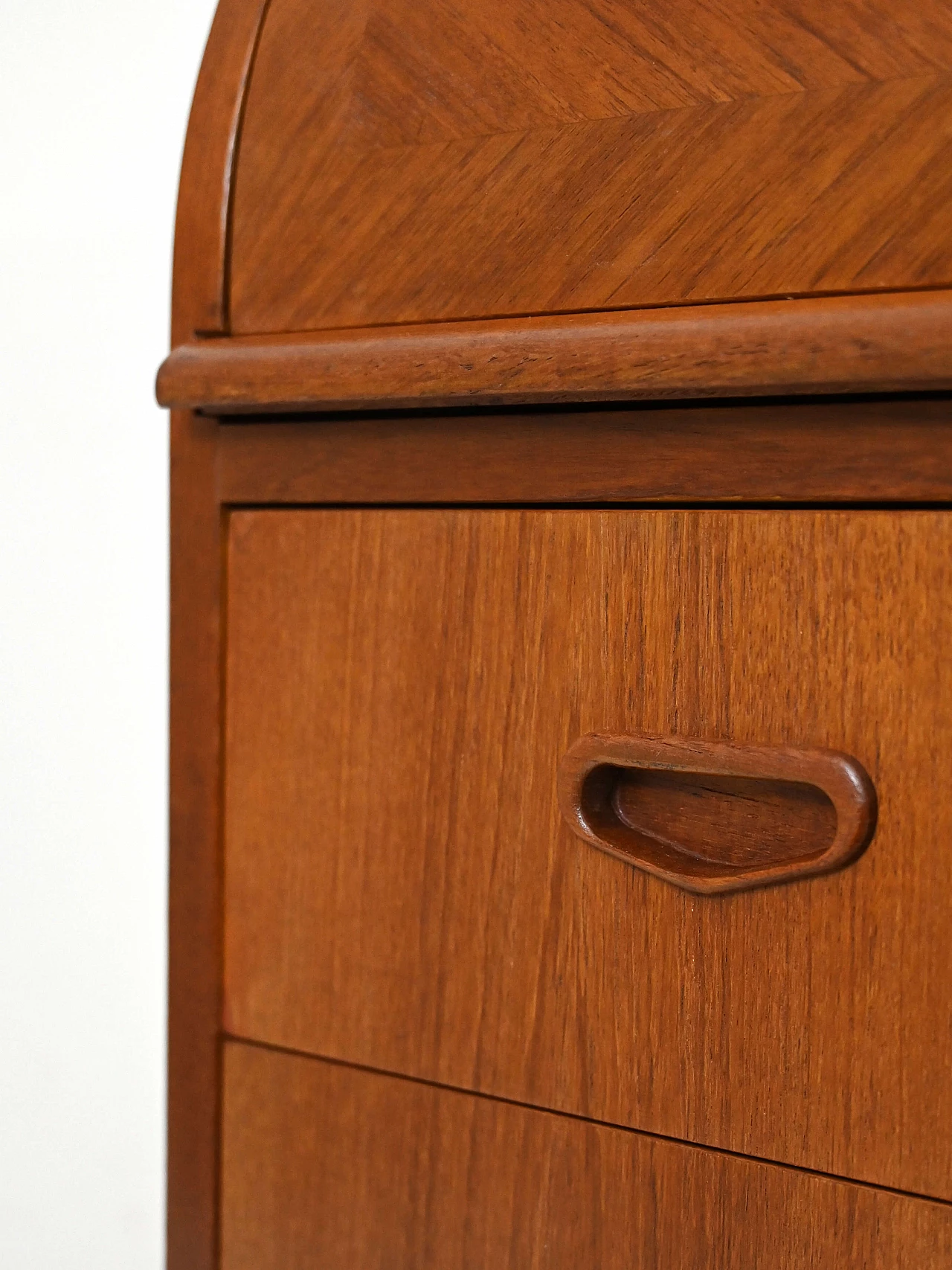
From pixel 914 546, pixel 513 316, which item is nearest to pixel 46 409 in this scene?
pixel 513 316

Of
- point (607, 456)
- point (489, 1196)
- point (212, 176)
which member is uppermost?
point (212, 176)

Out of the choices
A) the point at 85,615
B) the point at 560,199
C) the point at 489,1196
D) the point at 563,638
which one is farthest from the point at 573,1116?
the point at 85,615

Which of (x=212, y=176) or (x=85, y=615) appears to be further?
(x=85, y=615)

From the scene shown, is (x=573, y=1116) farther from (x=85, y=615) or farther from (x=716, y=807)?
(x=85, y=615)

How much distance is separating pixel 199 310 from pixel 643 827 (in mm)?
230

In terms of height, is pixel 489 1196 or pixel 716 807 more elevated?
pixel 716 807

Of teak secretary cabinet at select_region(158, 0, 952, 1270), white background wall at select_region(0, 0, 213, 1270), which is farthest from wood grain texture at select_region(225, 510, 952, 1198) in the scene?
white background wall at select_region(0, 0, 213, 1270)

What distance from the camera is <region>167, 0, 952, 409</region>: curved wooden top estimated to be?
1.07 ft

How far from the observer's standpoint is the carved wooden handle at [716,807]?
13.1 inches

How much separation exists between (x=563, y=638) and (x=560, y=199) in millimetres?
132

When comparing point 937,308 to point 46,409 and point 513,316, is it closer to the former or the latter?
point 513,316

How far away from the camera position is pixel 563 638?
14.5 inches

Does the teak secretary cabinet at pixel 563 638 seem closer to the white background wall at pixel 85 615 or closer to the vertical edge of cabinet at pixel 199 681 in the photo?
the vertical edge of cabinet at pixel 199 681

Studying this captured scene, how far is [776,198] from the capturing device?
1.12ft
